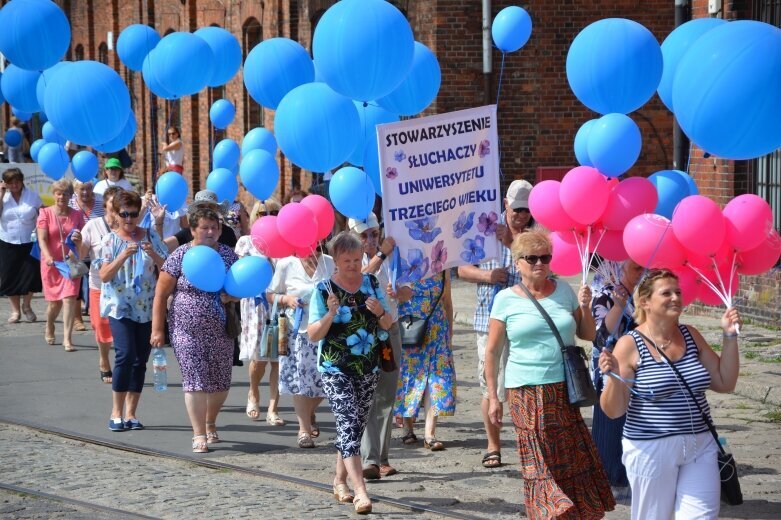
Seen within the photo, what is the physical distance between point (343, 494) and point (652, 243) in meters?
2.62

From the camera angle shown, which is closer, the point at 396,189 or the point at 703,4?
the point at 396,189

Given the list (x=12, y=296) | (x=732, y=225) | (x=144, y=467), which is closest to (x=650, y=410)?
(x=732, y=225)

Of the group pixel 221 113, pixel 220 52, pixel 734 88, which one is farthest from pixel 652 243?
pixel 221 113

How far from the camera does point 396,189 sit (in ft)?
25.1

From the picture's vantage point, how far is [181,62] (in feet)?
37.1

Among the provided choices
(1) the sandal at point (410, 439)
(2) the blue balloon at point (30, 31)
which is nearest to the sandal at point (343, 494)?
(1) the sandal at point (410, 439)

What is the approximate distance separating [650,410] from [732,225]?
40.7 inches

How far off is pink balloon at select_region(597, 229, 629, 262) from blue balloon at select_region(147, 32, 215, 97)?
5.65m

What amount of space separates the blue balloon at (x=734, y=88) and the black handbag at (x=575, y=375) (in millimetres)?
1232

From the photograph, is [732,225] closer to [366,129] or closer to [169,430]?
[366,129]

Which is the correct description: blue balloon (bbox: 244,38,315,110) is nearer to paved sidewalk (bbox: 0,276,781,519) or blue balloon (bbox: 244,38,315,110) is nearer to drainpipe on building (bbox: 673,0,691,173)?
paved sidewalk (bbox: 0,276,781,519)

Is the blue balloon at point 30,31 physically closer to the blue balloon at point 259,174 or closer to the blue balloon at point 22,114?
the blue balloon at point 22,114

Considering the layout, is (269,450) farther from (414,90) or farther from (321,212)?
(414,90)

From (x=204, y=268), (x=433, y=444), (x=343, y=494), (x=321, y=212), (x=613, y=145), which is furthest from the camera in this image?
(x=433, y=444)
